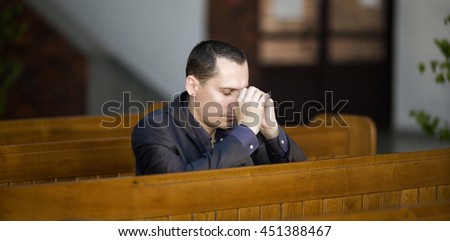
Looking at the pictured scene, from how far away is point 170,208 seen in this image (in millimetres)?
2621

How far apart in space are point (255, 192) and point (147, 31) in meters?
5.27

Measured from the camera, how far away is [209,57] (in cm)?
312

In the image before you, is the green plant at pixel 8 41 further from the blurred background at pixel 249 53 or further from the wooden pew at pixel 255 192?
the wooden pew at pixel 255 192

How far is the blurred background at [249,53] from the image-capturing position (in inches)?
300

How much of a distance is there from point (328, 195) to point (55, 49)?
5.09 m

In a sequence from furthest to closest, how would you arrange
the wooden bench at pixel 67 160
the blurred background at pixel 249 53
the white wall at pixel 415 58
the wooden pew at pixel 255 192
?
the white wall at pixel 415 58 → the blurred background at pixel 249 53 → the wooden bench at pixel 67 160 → the wooden pew at pixel 255 192

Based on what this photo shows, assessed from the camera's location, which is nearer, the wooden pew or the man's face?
the wooden pew

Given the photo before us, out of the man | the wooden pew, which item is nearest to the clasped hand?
the man

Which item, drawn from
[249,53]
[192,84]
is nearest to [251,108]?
[192,84]

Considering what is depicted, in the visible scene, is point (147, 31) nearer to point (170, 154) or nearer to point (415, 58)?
point (415, 58)

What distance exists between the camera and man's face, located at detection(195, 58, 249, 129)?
10.2 ft

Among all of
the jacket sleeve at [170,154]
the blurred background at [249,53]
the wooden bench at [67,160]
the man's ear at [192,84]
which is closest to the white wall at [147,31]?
the blurred background at [249,53]

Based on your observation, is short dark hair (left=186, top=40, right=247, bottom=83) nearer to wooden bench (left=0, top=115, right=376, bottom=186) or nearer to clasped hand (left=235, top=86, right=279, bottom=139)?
clasped hand (left=235, top=86, right=279, bottom=139)

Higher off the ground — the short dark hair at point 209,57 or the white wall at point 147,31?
the white wall at point 147,31
